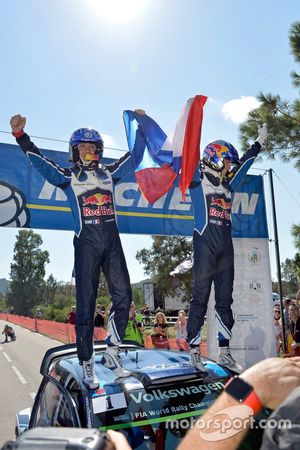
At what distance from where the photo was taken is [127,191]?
646cm

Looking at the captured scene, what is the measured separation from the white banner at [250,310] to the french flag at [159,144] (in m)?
2.46

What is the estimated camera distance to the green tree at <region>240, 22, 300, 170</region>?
26.7 feet

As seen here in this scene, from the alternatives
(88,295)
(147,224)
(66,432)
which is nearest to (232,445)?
(66,432)

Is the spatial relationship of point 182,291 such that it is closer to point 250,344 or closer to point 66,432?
point 250,344

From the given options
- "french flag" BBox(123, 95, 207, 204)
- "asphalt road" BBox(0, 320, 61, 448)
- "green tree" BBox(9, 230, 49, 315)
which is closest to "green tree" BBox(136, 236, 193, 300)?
"asphalt road" BBox(0, 320, 61, 448)

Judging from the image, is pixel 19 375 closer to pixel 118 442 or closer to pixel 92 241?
pixel 92 241

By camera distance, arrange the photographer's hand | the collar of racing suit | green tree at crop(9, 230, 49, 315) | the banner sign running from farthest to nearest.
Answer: green tree at crop(9, 230, 49, 315) → the banner sign → the collar of racing suit → the photographer's hand

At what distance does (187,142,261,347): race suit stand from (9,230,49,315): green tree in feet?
235

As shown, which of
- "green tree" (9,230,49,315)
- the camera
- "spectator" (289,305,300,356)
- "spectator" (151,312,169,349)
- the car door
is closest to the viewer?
the camera

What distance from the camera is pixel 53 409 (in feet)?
8.89

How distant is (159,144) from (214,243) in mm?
1374

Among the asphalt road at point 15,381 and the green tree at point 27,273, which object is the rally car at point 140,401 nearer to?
the asphalt road at point 15,381

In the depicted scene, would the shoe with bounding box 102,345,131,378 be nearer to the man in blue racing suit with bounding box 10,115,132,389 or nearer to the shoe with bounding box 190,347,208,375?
the man in blue racing suit with bounding box 10,115,132,389

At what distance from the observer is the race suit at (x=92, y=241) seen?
386 cm
